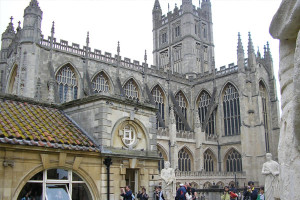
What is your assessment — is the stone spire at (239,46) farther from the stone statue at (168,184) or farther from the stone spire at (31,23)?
the stone statue at (168,184)

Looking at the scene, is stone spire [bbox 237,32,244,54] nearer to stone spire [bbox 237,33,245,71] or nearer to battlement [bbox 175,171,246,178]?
stone spire [bbox 237,33,245,71]

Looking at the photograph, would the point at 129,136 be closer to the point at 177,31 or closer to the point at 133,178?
the point at 133,178

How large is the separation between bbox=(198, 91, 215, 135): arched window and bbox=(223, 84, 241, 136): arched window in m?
1.74

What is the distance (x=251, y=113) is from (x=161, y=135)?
1071cm

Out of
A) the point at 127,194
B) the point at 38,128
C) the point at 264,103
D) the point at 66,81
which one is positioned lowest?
the point at 127,194

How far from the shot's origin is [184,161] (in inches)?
1487

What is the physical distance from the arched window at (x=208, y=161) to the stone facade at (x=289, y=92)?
124ft

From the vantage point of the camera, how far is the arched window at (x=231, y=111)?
132 feet

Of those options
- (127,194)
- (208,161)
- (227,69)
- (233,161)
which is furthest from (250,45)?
(127,194)

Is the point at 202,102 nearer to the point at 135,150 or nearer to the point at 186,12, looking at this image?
the point at 186,12

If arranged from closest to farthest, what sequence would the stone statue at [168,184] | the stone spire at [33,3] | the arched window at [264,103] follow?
the stone statue at [168,184] < the stone spire at [33,3] < the arched window at [264,103]

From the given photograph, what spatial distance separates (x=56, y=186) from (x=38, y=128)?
194 centimetres

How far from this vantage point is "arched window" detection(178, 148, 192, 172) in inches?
1473

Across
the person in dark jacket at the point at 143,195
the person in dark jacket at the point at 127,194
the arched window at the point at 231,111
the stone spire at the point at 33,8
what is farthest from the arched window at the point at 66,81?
the person in dark jacket at the point at 127,194
